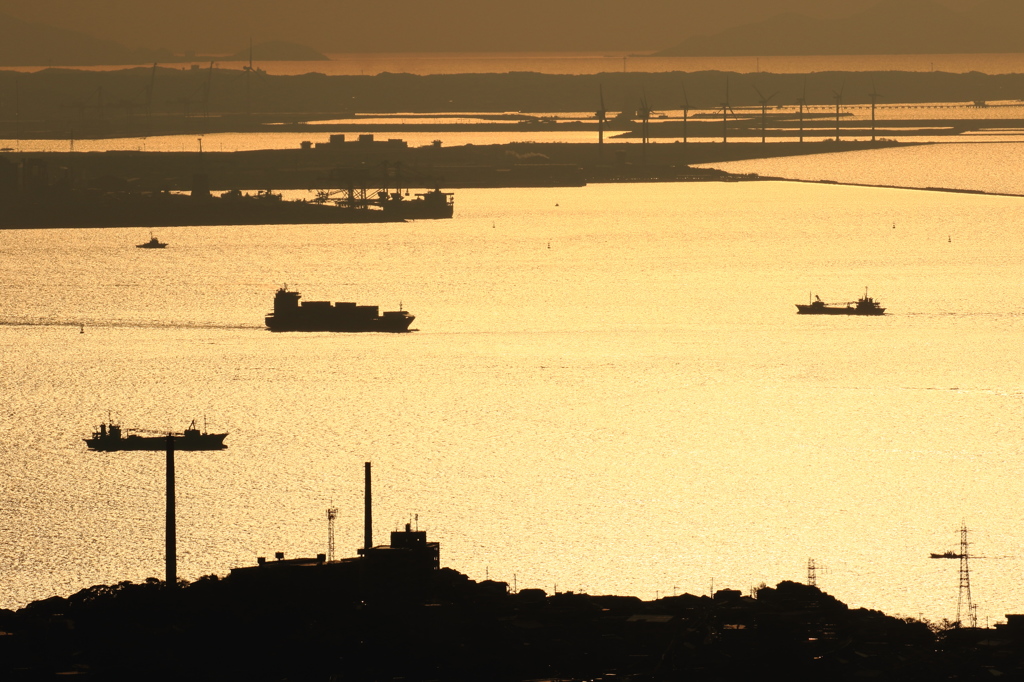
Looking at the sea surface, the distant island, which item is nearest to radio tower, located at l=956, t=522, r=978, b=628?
the sea surface

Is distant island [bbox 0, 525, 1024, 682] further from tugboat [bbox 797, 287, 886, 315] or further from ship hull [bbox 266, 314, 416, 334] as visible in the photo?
tugboat [bbox 797, 287, 886, 315]

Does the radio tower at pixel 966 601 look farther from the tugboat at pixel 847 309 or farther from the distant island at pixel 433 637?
the tugboat at pixel 847 309

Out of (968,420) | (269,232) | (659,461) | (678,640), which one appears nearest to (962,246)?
(269,232)

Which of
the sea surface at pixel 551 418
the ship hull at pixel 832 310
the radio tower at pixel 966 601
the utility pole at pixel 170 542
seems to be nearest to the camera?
the utility pole at pixel 170 542

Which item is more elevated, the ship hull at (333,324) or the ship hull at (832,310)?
the ship hull at (832,310)

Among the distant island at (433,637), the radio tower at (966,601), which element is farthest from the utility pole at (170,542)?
the radio tower at (966,601)

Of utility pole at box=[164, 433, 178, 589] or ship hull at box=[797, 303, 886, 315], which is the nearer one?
utility pole at box=[164, 433, 178, 589]

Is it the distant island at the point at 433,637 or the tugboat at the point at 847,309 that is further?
the tugboat at the point at 847,309
